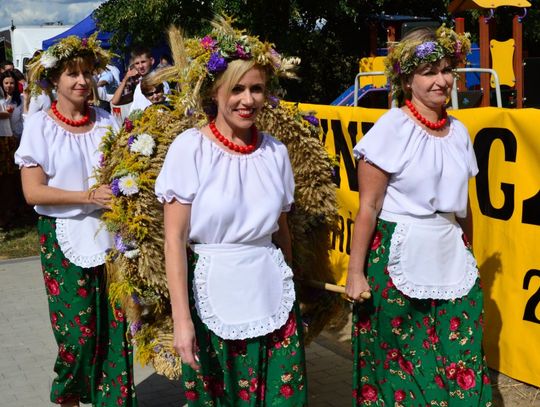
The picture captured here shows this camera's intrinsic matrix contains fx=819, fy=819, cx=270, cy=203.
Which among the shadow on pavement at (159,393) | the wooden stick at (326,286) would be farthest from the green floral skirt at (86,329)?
the wooden stick at (326,286)

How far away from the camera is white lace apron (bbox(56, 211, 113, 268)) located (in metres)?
4.13

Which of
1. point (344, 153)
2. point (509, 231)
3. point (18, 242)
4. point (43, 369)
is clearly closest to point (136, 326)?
point (43, 369)

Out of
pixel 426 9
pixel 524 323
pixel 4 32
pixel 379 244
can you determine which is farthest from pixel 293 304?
pixel 4 32

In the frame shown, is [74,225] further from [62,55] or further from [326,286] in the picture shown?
[326,286]

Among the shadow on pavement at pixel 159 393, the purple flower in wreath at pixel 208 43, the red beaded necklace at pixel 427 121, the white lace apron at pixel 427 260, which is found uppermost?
the purple flower in wreath at pixel 208 43

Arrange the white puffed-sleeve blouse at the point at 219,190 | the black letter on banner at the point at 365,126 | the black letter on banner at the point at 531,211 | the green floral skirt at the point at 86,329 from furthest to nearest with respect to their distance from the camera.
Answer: the black letter on banner at the point at 365,126 < the black letter on banner at the point at 531,211 < the green floral skirt at the point at 86,329 < the white puffed-sleeve blouse at the point at 219,190

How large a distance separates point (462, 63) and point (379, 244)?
0.91 m

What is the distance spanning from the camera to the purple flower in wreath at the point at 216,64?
116 inches

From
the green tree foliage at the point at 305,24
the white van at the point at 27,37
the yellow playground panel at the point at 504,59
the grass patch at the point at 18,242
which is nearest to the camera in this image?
the grass patch at the point at 18,242

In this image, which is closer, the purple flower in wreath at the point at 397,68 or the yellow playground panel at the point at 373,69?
the purple flower in wreath at the point at 397,68

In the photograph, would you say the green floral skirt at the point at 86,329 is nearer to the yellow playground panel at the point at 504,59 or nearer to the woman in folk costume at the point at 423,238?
the woman in folk costume at the point at 423,238

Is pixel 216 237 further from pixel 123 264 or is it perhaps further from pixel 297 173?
pixel 297 173

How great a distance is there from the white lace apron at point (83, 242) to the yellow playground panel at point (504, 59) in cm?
870

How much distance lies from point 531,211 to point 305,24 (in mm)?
10638
